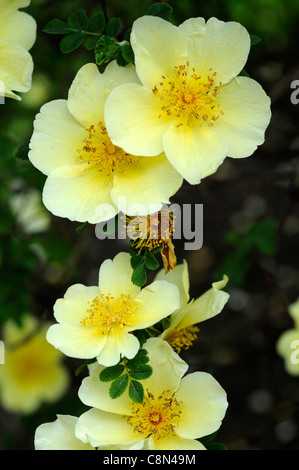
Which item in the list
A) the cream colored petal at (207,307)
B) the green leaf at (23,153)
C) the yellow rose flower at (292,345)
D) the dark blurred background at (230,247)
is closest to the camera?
the cream colored petal at (207,307)

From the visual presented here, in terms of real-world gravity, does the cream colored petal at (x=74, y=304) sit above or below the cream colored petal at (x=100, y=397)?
above

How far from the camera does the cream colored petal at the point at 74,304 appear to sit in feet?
3.67

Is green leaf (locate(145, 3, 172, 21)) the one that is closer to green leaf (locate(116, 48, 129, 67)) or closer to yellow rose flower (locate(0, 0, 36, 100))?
green leaf (locate(116, 48, 129, 67))

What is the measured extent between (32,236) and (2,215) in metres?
0.22

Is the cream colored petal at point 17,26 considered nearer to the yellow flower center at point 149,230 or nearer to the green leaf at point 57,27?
the green leaf at point 57,27

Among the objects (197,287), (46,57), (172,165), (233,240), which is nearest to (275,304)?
(233,240)

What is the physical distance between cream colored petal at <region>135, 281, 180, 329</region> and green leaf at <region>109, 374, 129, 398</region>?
0.09 meters

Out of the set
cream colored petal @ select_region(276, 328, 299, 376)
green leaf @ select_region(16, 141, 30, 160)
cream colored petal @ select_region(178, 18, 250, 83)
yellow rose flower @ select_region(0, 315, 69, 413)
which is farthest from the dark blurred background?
cream colored petal @ select_region(178, 18, 250, 83)

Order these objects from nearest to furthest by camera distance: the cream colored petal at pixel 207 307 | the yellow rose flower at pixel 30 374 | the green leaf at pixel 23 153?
the cream colored petal at pixel 207 307 < the green leaf at pixel 23 153 < the yellow rose flower at pixel 30 374

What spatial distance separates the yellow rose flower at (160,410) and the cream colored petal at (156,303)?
38mm

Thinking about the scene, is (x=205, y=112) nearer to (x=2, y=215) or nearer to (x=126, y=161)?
(x=126, y=161)

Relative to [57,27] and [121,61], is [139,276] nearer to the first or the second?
[121,61]

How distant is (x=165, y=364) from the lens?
108 centimetres

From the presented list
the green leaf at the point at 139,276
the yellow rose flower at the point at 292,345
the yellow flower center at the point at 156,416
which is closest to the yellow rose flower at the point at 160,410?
the yellow flower center at the point at 156,416
